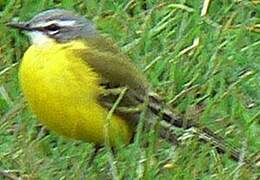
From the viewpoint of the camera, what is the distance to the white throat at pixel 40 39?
6.40 m

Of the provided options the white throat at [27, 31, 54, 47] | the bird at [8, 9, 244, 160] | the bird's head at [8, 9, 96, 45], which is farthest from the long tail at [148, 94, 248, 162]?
the white throat at [27, 31, 54, 47]

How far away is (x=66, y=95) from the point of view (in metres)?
6.15

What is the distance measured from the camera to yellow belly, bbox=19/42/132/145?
6.14 meters

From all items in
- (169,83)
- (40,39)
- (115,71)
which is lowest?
(169,83)

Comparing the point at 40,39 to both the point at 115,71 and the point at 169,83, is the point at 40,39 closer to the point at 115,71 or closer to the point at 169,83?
the point at 115,71

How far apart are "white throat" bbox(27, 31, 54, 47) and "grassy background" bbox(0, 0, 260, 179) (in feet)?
1.51

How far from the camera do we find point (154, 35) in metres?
7.73

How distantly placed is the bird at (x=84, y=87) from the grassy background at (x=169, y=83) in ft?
0.45

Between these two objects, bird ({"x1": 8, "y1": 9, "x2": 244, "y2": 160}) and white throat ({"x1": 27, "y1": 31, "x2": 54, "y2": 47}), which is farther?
white throat ({"x1": 27, "y1": 31, "x2": 54, "y2": 47})

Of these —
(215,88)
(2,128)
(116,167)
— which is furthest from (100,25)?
(116,167)

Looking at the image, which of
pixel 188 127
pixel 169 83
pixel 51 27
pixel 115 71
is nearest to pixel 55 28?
pixel 51 27

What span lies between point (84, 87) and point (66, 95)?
0.50 feet

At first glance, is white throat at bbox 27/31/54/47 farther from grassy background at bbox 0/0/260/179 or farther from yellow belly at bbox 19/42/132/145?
grassy background at bbox 0/0/260/179

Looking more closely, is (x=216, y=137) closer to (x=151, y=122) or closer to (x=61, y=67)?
(x=151, y=122)
